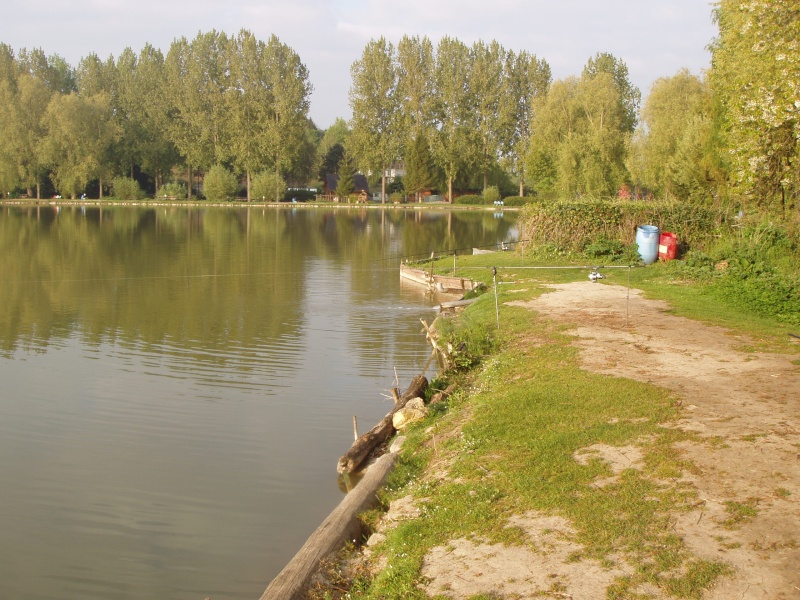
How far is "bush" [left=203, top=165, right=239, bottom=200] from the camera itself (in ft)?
326

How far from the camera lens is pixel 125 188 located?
100m

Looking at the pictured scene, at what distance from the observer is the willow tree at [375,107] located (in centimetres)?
9856

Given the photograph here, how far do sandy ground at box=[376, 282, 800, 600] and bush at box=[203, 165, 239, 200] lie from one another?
90000 mm

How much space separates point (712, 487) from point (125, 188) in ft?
332

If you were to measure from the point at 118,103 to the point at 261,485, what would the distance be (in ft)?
334

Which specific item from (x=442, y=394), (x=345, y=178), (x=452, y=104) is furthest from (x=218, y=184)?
(x=442, y=394)

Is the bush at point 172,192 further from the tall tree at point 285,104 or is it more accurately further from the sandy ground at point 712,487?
the sandy ground at point 712,487

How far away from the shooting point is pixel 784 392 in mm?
10883

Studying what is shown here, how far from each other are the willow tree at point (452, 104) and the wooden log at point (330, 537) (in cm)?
9078

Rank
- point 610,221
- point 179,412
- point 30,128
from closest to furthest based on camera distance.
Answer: point 179,412 → point 610,221 → point 30,128

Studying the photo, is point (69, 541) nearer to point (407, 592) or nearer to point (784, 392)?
point (407, 592)

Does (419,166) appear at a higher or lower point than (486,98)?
lower

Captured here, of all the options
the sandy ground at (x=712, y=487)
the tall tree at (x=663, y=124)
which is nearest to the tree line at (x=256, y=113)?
the tall tree at (x=663, y=124)

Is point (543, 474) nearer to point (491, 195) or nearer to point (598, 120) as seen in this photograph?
point (598, 120)
